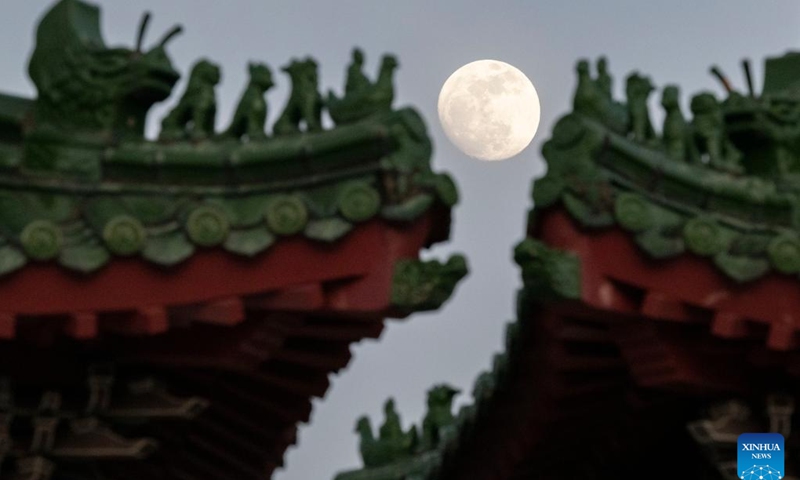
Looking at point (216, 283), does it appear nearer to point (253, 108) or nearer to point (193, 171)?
point (193, 171)

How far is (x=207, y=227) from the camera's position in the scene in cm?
1402

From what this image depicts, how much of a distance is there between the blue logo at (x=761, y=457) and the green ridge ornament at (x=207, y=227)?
3407 mm

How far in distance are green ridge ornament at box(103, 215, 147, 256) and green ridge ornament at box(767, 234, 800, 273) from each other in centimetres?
368

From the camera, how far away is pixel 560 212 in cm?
1415

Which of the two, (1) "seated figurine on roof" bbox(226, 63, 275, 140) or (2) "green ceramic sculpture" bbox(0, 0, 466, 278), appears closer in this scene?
(2) "green ceramic sculpture" bbox(0, 0, 466, 278)

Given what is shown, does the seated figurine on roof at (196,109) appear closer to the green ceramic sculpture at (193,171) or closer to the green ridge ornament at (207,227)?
the green ceramic sculpture at (193,171)

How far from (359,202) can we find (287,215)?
1.40ft

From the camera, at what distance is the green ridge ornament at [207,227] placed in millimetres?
14016

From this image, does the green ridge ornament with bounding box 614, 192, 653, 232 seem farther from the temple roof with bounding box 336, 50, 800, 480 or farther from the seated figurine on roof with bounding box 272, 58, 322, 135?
the seated figurine on roof with bounding box 272, 58, 322, 135

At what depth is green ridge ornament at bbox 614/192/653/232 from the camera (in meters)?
14.2

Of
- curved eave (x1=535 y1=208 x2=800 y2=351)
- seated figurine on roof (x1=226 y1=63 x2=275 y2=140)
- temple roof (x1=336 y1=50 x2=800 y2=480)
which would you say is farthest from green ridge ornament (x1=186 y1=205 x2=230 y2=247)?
curved eave (x1=535 y1=208 x2=800 y2=351)

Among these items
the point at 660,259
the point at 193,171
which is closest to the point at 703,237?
the point at 660,259

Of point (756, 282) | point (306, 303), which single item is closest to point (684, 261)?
point (756, 282)

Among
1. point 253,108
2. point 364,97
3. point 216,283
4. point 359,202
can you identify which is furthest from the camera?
point 253,108
